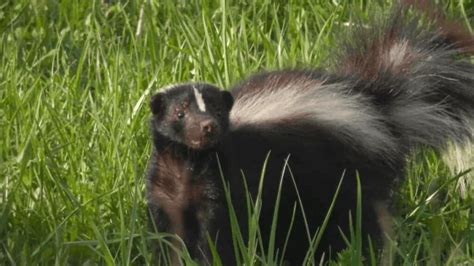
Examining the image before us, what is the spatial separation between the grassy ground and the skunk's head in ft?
0.93

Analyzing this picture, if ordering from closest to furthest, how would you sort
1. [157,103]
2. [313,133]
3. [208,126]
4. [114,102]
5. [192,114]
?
[208,126], [192,114], [157,103], [313,133], [114,102]

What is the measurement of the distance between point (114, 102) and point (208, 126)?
4.34 ft

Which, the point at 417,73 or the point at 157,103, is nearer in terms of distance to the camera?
the point at 157,103

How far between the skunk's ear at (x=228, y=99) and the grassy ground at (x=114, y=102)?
0.52 meters

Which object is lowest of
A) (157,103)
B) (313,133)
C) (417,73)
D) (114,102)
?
(114,102)

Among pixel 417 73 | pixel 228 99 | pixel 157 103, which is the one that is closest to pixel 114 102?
pixel 157 103

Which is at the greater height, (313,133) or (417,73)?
(417,73)

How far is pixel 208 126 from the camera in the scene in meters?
5.59

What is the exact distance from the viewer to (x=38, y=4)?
836 cm

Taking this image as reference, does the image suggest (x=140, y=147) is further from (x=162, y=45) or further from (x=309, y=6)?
(x=309, y=6)

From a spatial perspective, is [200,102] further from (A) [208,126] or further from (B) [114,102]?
(B) [114,102]

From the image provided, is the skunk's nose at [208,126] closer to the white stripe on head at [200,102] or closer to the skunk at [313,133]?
the skunk at [313,133]

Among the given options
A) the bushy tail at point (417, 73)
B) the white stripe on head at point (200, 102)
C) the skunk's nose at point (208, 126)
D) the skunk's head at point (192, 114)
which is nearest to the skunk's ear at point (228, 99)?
the skunk's head at point (192, 114)

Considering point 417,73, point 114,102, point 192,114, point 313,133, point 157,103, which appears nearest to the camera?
point 192,114
